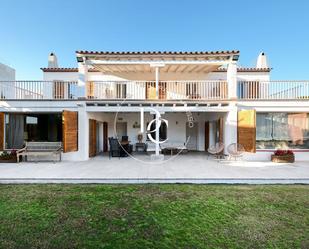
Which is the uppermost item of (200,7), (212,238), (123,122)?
(200,7)

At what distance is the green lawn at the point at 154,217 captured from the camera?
12.9ft

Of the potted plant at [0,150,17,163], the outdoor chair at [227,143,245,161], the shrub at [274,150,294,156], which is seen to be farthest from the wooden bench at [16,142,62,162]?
the shrub at [274,150,294,156]

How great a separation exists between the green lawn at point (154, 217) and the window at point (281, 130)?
5.58 m

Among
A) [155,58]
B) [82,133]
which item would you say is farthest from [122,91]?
[82,133]

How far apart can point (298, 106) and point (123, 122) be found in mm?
11647

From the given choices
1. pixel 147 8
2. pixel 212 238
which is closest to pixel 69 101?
pixel 212 238

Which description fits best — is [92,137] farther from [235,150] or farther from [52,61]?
[52,61]

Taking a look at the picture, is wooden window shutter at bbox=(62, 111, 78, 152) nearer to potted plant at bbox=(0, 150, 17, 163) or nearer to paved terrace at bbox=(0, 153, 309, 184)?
paved terrace at bbox=(0, 153, 309, 184)

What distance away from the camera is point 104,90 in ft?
44.8

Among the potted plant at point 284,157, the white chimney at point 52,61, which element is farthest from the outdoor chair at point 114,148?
the white chimney at point 52,61

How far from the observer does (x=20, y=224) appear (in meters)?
4.46

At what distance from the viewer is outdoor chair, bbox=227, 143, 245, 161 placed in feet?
35.4

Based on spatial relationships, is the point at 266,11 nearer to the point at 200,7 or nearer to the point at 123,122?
the point at 200,7

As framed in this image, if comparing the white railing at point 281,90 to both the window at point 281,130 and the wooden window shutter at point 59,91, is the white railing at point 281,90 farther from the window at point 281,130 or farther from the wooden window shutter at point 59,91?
the wooden window shutter at point 59,91
